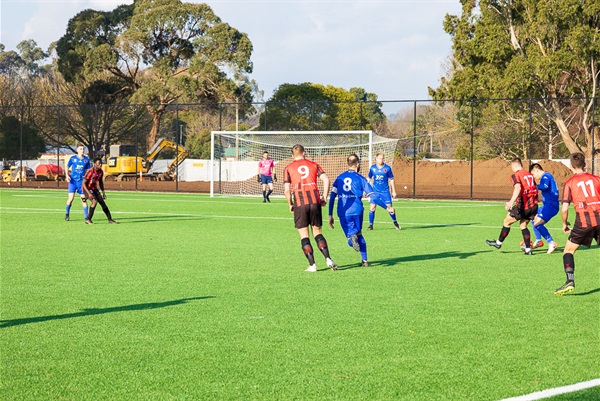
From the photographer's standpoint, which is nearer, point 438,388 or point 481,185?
point 438,388

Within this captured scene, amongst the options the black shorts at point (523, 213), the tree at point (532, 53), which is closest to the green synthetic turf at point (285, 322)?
the black shorts at point (523, 213)

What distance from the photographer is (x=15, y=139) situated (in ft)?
185

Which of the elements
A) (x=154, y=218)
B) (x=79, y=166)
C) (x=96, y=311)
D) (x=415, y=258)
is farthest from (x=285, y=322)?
(x=154, y=218)

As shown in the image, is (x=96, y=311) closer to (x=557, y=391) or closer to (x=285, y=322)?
(x=285, y=322)

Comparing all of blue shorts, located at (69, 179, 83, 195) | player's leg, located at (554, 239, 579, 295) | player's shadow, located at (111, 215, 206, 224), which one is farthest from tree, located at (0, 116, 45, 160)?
player's leg, located at (554, 239, 579, 295)

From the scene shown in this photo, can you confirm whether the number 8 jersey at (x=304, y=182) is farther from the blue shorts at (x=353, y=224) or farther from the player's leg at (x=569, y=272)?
the player's leg at (x=569, y=272)

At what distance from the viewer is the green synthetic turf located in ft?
18.6

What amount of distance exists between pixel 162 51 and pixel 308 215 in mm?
54278

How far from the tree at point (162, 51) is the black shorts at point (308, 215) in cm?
4894

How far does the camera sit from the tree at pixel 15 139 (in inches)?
2188

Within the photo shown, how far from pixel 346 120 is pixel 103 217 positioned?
30.9 metres

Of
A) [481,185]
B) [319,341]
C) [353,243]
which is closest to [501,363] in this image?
[319,341]

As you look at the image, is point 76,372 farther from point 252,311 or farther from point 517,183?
point 517,183

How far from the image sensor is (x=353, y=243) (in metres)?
12.4
